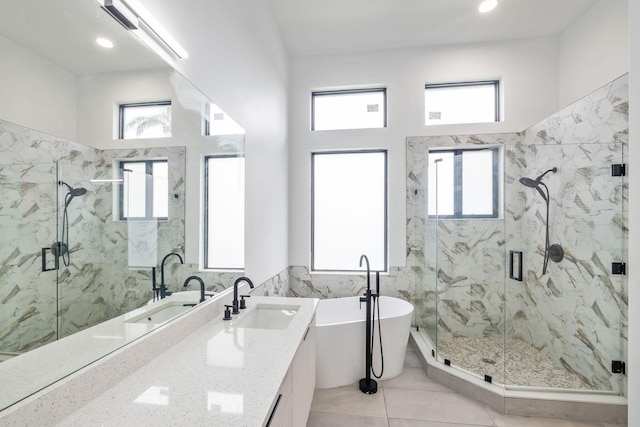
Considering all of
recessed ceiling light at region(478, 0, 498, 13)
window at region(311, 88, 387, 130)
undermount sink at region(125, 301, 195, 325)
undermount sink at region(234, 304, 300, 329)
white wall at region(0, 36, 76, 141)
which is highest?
recessed ceiling light at region(478, 0, 498, 13)

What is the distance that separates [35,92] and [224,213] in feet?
3.84

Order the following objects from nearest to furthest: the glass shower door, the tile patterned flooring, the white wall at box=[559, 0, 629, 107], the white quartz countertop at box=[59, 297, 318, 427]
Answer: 1. the white quartz countertop at box=[59, 297, 318, 427]
2. the tile patterned flooring
3. the white wall at box=[559, 0, 629, 107]
4. the glass shower door

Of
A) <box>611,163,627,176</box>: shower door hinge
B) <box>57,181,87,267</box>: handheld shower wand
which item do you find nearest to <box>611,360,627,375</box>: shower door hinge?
<box>611,163,627,176</box>: shower door hinge

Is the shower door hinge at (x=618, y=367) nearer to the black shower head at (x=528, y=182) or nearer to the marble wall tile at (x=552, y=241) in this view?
the marble wall tile at (x=552, y=241)

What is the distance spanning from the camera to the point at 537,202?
2.99m

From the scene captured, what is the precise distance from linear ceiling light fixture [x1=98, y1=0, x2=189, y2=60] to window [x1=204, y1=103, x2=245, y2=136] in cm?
35

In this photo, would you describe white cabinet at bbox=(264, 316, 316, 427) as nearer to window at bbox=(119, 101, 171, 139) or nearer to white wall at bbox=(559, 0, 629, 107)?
window at bbox=(119, 101, 171, 139)

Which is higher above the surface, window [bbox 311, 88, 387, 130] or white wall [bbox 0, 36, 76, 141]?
window [bbox 311, 88, 387, 130]

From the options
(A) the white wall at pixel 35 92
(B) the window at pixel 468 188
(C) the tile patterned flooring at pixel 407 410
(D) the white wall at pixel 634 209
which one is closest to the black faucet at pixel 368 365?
(C) the tile patterned flooring at pixel 407 410

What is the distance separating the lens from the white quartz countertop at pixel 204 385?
0.79 m

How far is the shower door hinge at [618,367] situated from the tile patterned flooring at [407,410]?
367mm

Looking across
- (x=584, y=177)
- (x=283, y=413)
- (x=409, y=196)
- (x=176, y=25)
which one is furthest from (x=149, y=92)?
(x=584, y=177)

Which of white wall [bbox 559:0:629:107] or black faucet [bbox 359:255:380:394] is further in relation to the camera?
white wall [bbox 559:0:629:107]

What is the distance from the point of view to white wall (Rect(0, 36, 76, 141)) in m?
0.69
